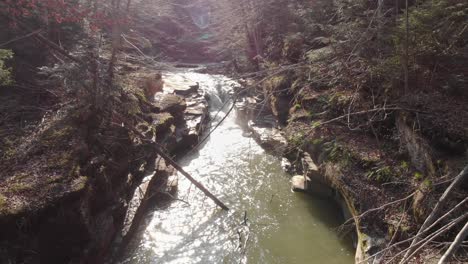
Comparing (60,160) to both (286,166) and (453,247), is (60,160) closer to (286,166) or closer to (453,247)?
(453,247)

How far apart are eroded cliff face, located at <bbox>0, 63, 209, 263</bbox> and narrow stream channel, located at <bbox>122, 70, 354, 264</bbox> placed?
87 cm

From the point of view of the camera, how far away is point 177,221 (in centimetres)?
757

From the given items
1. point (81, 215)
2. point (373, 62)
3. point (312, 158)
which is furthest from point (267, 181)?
point (81, 215)

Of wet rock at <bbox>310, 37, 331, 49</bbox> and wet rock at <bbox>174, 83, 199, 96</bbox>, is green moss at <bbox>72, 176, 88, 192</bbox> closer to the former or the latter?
wet rock at <bbox>310, 37, 331, 49</bbox>

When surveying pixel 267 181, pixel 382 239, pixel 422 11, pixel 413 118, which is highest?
pixel 422 11

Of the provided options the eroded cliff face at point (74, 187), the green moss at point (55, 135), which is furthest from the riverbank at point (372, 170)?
the green moss at point (55, 135)

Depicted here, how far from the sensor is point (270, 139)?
36.7ft

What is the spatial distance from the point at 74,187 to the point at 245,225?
3.99 meters

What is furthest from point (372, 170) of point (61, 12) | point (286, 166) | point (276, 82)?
point (61, 12)

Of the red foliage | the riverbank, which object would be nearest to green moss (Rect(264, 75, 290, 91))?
the riverbank

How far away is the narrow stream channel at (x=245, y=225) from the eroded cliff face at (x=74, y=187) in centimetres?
87

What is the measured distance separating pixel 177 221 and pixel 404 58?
21.0 feet

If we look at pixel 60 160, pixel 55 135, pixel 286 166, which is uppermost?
pixel 55 135

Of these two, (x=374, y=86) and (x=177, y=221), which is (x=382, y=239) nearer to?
(x=374, y=86)
